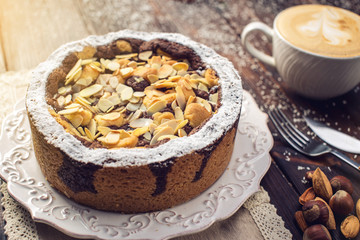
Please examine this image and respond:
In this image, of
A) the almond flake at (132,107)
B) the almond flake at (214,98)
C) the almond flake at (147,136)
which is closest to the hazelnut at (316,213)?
the almond flake at (214,98)

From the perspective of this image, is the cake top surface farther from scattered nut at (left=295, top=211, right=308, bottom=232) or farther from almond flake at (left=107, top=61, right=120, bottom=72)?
scattered nut at (left=295, top=211, right=308, bottom=232)

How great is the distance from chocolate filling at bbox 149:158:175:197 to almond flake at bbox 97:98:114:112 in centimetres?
37

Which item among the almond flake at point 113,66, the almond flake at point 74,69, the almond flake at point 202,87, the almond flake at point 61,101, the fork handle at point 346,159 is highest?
the almond flake at point 74,69

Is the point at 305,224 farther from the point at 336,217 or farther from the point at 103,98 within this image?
the point at 103,98

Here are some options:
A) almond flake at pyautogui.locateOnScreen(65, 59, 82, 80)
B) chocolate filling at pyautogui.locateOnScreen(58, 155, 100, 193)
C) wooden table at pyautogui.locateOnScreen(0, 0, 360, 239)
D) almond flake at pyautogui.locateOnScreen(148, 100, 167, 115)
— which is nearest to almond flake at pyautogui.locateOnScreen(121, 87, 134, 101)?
almond flake at pyautogui.locateOnScreen(148, 100, 167, 115)

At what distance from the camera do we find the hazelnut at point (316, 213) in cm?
132

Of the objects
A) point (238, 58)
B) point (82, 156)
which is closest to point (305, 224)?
point (82, 156)

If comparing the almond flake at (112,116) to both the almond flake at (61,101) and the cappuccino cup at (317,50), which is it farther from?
the cappuccino cup at (317,50)

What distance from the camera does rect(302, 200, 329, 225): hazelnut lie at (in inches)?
52.1

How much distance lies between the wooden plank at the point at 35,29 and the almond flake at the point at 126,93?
0.81 metres

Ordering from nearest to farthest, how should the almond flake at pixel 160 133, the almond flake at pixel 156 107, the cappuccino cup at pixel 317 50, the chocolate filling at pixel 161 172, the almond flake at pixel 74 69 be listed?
the chocolate filling at pixel 161 172
the almond flake at pixel 160 133
the almond flake at pixel 156 107
the almond flake at pixel 74 69
the cappuccino cup at pixel 317 50

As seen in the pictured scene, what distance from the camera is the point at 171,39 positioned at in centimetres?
169

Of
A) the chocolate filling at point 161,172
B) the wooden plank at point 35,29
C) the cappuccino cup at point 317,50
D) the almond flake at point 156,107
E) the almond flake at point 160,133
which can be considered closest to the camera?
the chocolate filling at point 161,172

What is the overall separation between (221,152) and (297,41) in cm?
78
